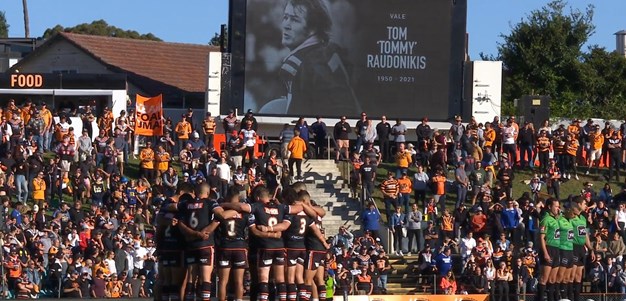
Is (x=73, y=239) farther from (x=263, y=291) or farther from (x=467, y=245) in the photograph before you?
(x=263, y=291)

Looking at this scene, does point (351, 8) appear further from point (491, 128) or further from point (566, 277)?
point (566, 277)

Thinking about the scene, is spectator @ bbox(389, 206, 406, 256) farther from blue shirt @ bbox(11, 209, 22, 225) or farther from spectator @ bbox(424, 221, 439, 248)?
blue shirt @ bbox(11, 209, 22, 225)

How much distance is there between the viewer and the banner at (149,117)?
124ft

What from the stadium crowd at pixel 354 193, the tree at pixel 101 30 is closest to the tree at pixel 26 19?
the tree at pixel 101 30

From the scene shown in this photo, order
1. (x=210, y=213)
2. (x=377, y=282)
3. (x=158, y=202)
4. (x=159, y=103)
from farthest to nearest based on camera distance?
(x=159, y=103), (x=158, y=202), (x=377, y=282), (x=210, y=213)

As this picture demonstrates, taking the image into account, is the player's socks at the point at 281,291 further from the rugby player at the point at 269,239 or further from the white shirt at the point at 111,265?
the white shirt at the point at 111,265

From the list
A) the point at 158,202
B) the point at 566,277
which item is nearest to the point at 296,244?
the point at 566,277

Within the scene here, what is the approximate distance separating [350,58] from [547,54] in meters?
25.7

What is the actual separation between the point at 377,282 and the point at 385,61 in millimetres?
10113

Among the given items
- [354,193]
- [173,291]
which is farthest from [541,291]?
[354,193]

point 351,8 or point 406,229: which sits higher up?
point 351,8

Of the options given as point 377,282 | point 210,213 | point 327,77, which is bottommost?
point 377,282

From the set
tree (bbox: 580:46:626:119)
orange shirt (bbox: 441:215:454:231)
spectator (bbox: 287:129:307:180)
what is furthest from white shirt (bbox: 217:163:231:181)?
tree (bbox: 580:46:626:119)

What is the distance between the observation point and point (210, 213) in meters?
20.1
